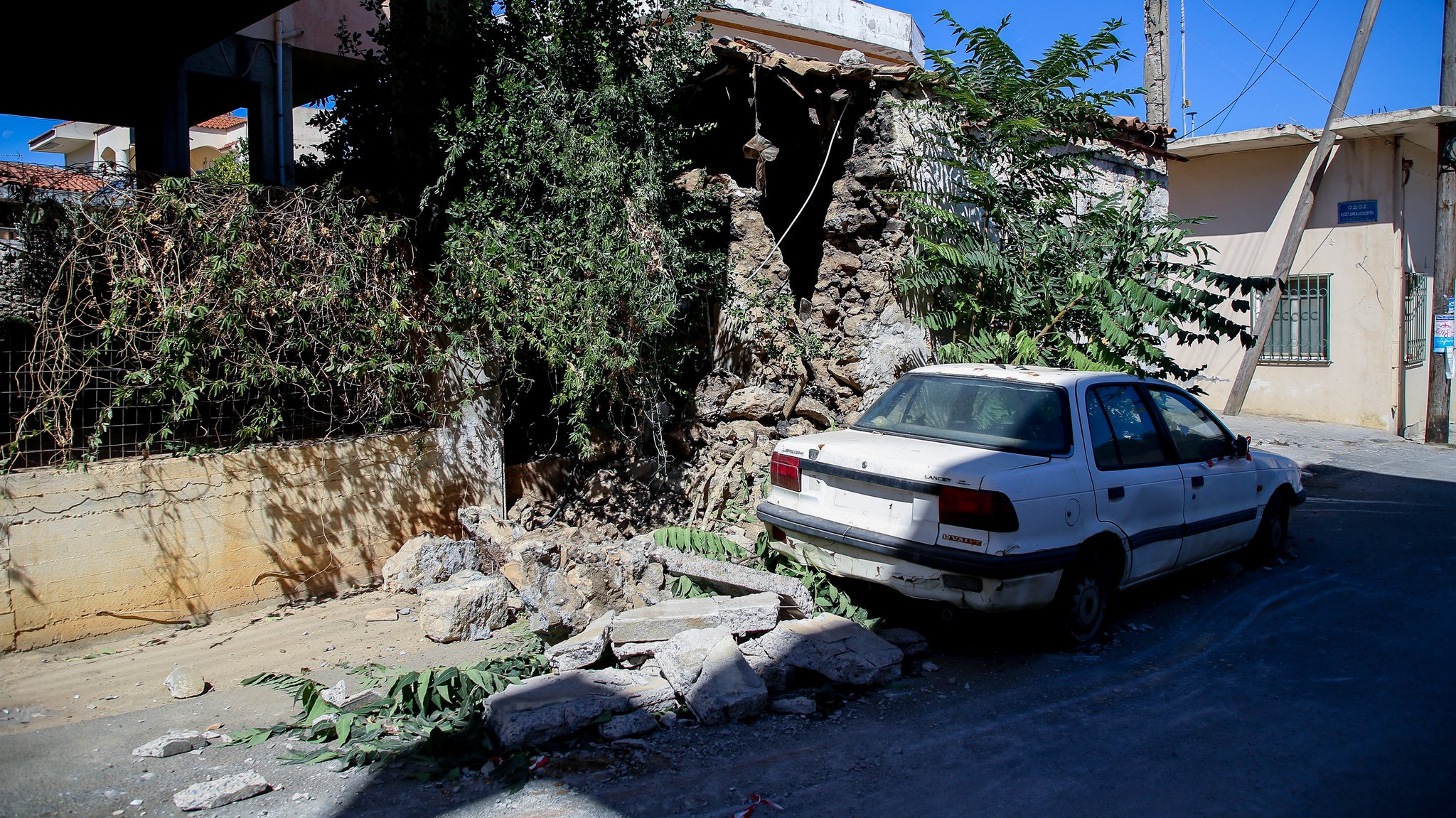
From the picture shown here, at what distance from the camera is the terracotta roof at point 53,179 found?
5273 mm

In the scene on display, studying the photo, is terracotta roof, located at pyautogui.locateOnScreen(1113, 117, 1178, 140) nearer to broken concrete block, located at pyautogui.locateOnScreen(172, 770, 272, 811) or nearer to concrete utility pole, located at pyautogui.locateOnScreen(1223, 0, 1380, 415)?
concrete utility pole, located at pyautogui.locateOnScreen(1223, 0, 1380, 415)

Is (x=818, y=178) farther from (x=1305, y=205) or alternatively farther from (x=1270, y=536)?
(x=1305, y=205)

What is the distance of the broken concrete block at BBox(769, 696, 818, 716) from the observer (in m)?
4.30

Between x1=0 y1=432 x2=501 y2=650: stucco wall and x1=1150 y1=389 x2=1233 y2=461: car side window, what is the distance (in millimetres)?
5071

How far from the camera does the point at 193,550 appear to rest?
5.59 meters

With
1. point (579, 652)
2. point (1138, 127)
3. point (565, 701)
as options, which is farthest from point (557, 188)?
point (1138, 127)

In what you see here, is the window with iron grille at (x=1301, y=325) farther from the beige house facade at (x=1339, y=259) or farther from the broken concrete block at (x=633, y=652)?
the broken concrete block at (x=633, y=652)

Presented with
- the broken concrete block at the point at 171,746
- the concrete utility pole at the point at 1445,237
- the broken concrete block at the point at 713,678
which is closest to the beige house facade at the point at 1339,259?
the concrete utility pole at the point at 1445,237

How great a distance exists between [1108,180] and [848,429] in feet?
24.0

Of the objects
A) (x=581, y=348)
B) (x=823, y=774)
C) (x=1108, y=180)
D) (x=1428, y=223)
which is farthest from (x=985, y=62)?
(x=1428, y=223)

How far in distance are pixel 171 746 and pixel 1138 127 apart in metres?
11.5

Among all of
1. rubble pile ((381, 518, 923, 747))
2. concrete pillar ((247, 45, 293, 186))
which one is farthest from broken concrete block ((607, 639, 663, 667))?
concrete pillar ((247, 45, 293, 186))

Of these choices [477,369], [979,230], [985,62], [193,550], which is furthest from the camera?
[979,230]

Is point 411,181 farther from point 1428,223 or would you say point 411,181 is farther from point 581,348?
point 1428,223
